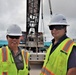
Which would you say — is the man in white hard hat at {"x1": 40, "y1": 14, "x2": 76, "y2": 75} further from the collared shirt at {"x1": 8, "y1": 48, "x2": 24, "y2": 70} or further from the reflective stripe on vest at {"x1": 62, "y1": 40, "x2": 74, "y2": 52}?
the collared shirt at {"x1": 8, "y1": 48, "x2": 24, "y2": 70}

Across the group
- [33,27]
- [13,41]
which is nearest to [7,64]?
[13,41]

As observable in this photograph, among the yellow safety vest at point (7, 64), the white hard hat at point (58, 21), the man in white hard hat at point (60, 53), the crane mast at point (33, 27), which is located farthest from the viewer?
the crane mast at point (33, 27)

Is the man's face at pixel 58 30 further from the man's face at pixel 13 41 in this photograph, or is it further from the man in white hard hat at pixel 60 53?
the man's face at pixel 13 41

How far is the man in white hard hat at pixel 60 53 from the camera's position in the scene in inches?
110

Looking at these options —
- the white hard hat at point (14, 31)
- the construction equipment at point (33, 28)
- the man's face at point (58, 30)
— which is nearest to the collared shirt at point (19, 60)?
the white hard hat at point (14, 31)

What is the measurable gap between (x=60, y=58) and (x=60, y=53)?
0.06 meters

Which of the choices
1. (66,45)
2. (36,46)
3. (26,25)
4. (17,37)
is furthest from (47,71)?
(26,25)

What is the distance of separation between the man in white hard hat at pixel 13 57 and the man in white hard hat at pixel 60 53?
0.39 m

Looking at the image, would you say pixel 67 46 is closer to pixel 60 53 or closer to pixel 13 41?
pixel 60 53

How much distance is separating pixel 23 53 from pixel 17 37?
11.4 inches

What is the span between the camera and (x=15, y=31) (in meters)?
3.51

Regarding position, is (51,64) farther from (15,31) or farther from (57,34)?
(15,31)

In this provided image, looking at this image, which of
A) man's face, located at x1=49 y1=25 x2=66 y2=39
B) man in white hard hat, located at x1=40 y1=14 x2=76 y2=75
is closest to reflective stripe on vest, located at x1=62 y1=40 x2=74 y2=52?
man in white hard hat, located at x1=40 y1=14 x2=76 y2=75

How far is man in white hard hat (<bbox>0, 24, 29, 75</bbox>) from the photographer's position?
334 centimetres
